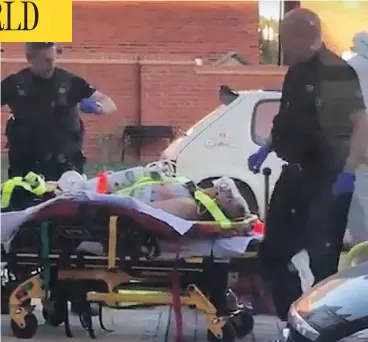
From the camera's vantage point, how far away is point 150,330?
7.38m

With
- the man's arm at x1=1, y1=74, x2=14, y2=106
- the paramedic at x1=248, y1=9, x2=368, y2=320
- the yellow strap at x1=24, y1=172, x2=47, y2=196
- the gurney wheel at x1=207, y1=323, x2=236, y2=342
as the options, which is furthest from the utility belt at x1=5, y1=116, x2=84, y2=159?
the gurney wheel at x1=207, y1=323, x2=236, y2=342

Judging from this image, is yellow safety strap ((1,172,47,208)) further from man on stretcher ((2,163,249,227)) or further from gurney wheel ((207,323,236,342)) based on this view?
gurney wheel ((207,323,236,342))

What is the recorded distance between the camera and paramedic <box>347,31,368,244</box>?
7.33 meters

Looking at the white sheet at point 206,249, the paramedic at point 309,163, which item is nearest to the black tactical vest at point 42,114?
the white sheet at point 206,249

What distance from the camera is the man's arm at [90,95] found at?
745 cm

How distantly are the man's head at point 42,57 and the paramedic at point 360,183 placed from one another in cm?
167

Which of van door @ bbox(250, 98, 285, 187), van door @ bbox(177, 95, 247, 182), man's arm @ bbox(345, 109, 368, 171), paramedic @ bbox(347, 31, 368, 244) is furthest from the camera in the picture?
van door @ bbox(177, 95, 247, 182)

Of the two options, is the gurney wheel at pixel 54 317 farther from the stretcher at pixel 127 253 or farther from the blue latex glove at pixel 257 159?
the blue latex glove at pixel 257 159

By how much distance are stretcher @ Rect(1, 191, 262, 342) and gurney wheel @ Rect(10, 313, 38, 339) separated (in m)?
0.13

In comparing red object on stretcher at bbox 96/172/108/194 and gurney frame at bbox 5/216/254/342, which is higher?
red object on stretcher at bbox 96/172/108/194

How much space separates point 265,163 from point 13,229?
5.43 ft

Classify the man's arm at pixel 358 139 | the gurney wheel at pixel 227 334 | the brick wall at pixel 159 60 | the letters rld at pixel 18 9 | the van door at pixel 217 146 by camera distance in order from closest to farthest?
the letters rld at pixel 18 9
the gurney wheel at pixel 227 334
the man's arm at pixel 358 139
the brick wall at pixel 159 60
the van door at pixel 217 146

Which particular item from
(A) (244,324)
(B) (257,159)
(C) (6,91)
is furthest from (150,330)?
(C) (6,91)

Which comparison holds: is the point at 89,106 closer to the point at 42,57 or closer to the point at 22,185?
the point at 42,57
